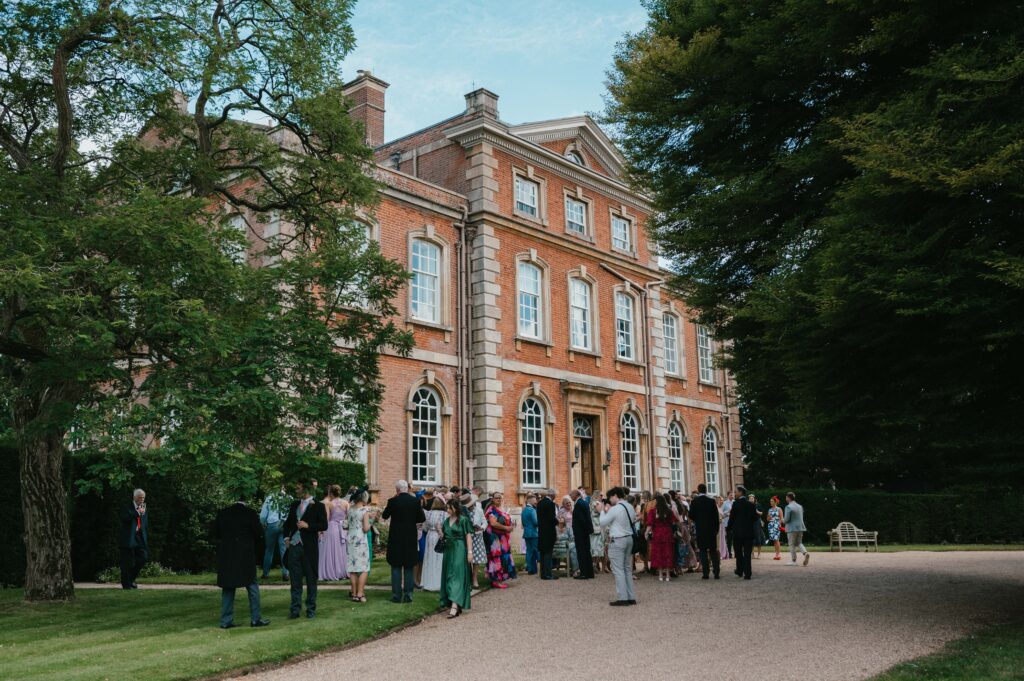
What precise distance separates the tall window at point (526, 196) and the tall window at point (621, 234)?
4.16m

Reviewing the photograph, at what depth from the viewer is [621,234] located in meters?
31.9

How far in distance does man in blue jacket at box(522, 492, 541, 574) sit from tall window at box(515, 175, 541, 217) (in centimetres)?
1221

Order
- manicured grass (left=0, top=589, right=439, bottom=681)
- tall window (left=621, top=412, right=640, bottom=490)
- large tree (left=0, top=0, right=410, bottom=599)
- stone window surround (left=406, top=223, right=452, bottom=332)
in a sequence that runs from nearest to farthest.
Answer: manicured grass (left=0, top=589, right=439, bottom=681)
large tree (left=0, top=0, right=410, bottom=599)
stone window surround (left=406, top=223, right=452, bottom=332)
tall window (left=621, top=412, right=640, bottom=490)

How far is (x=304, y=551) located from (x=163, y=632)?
1.93 meters

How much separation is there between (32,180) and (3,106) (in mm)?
2553

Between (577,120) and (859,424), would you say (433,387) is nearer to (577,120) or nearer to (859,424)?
(577,120)

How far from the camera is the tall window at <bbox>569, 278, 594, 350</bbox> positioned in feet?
94.9

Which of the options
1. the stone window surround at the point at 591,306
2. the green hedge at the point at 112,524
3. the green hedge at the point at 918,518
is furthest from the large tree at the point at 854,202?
the green hedge at the point at 918,518

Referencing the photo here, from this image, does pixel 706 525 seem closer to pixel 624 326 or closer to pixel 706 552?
pixel 706 552

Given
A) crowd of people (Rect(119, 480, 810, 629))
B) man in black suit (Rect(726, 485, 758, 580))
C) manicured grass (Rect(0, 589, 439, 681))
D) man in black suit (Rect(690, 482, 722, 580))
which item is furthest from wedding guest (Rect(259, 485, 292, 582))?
man in black suit (Rect(726, 485, 758, 580))

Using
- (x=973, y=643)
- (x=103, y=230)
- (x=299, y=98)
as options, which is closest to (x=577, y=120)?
→ (x=299, y=98)

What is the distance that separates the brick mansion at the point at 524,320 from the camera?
78.8 ft

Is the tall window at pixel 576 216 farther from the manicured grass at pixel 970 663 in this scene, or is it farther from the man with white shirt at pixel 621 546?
the manicured grass at pixel 970 663

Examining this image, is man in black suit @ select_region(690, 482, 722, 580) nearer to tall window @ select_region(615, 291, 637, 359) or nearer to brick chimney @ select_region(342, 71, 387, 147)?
tall window @ select_region(615, 291, 637, 359)
